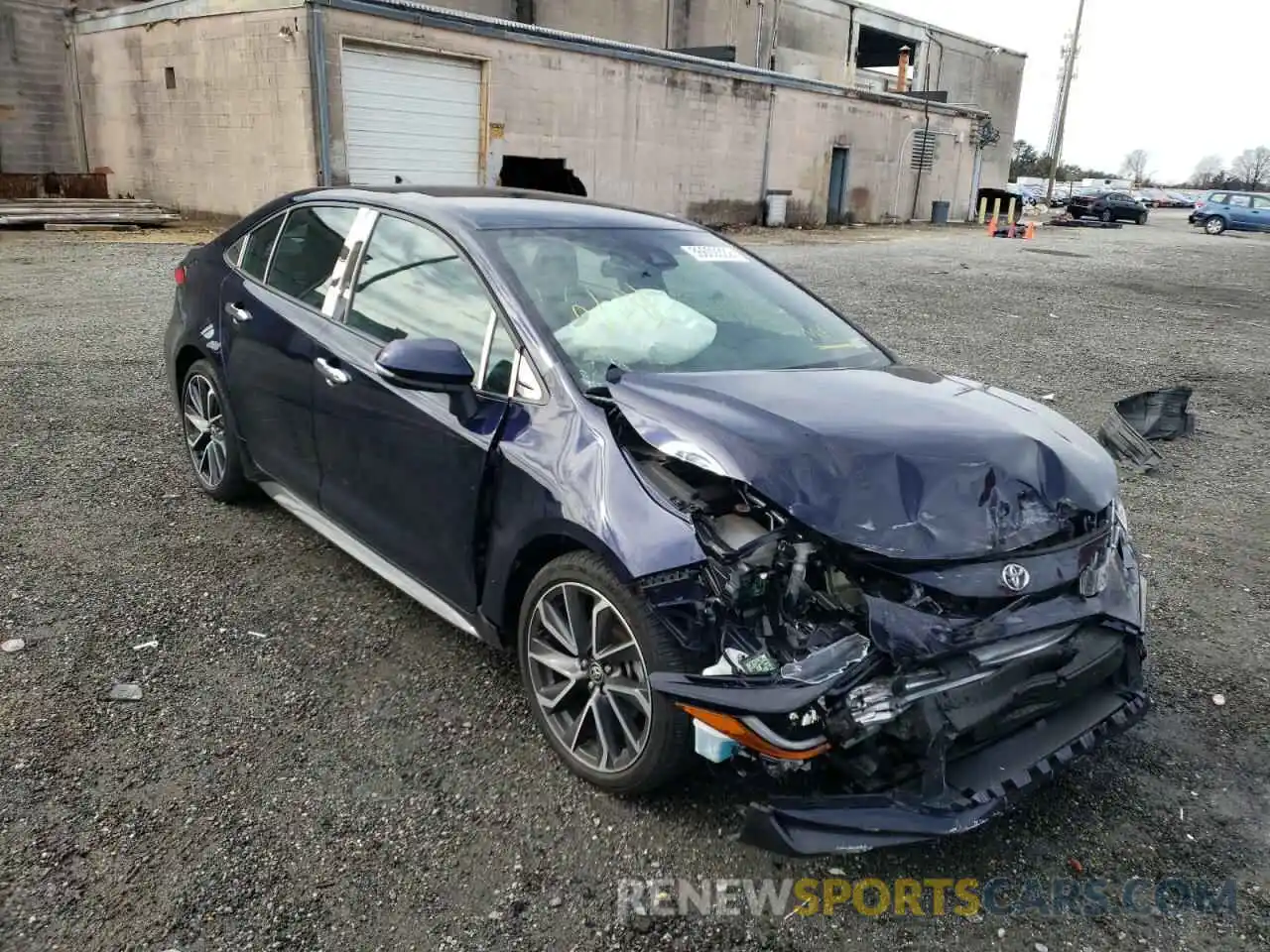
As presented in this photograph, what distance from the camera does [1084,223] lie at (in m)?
38.8

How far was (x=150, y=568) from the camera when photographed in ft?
13.5

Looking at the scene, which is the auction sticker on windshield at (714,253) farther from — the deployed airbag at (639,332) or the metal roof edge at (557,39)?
the metal roof edge at (557,39)

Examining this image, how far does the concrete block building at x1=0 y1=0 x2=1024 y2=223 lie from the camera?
680 inches

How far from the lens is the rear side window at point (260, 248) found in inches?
171

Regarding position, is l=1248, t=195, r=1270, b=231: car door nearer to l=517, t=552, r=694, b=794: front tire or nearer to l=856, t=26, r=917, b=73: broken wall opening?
l=856, t=26, r=917, b=73: broken wall opening

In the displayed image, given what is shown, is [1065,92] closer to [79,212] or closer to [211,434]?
[79,212]

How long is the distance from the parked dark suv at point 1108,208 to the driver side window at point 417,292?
4203cm

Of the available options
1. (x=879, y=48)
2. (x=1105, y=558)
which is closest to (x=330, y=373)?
(x=1105, y=558)

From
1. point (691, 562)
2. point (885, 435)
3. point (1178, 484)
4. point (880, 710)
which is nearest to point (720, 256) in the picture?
point (885, 435)

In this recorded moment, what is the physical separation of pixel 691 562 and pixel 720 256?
1923mm

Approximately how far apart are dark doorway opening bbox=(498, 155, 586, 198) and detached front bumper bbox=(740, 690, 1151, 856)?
790 inches

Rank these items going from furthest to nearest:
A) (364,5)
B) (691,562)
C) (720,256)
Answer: (364,5)
(720,256)
(691,562)

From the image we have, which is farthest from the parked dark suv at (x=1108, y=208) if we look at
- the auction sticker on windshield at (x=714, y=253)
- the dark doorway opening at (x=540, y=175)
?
the auction sticker on windshield at (x=714, y=253)

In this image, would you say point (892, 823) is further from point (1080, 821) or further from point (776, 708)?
point (1080, 821)
